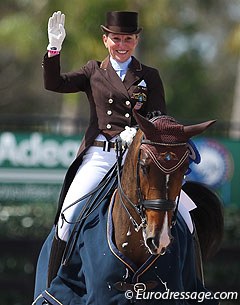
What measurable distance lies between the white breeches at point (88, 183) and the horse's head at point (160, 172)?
92cm

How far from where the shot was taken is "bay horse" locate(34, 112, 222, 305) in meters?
6.29

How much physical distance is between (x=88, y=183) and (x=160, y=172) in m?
1.17

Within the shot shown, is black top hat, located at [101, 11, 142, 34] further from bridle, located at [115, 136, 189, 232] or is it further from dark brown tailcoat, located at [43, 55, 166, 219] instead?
bridle, located at [115, 136, 189, 232]

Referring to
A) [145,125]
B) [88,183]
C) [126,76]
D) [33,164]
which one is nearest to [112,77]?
[126,76]

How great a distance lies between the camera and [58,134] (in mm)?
13906

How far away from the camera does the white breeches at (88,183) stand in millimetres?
7320

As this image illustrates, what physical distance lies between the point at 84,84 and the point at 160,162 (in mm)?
1450

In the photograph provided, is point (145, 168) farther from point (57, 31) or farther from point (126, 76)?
point (57, 31)

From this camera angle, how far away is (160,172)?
6.28 m

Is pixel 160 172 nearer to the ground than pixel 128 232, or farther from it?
farther from it

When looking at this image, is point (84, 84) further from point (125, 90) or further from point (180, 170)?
point (180, 170)

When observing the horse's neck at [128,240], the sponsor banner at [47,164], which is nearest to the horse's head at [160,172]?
the horse's neck at [128,240]

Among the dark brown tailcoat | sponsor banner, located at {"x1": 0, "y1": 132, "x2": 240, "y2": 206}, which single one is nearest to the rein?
the dark brown tailcoat

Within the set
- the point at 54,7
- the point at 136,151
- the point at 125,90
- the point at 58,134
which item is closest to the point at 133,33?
the point at 125,90
